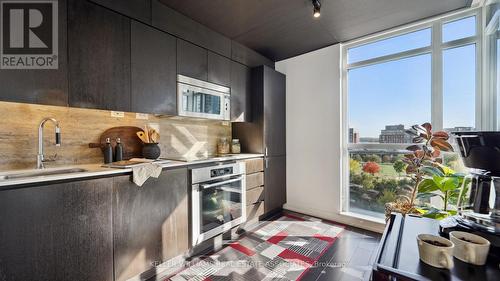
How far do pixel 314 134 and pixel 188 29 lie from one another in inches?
89.0

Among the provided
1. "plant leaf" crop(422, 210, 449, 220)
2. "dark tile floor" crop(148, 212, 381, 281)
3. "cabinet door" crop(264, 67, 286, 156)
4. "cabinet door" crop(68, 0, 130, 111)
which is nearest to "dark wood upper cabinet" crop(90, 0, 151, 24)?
"cabinet door" crop(68, 0, 130, 111)

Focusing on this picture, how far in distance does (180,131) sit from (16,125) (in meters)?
1.43

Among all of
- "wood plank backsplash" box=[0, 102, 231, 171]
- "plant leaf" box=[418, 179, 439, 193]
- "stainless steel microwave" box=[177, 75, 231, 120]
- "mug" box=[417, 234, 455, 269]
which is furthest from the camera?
"stainless steel microwave" box=[177, 75, 231, 120]

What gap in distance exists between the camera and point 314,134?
3365 millimetres

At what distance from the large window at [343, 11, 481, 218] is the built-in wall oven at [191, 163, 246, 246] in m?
1.60

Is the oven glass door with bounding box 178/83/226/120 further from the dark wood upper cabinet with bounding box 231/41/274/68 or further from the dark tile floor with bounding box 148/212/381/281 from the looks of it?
the dark tile floor with bounding box 148/212/381/281

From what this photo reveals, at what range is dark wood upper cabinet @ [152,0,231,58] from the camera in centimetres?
215

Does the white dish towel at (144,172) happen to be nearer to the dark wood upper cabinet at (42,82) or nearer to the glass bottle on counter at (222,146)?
the dark wood upper cabinet at (42,82)

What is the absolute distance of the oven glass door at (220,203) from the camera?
2248 mm

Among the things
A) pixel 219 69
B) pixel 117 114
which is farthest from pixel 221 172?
pixel 219 69

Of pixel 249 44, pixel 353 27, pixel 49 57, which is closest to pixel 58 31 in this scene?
pixel 49 57

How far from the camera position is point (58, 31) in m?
1.57

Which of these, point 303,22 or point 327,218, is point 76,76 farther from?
point 327,218

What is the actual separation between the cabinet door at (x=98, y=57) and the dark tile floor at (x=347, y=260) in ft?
5.25
